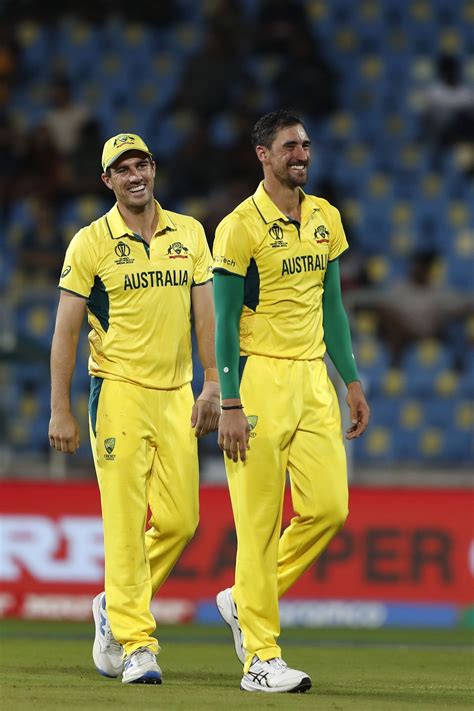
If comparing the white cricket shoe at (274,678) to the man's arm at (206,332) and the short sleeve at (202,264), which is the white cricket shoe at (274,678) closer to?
the man's arm at (206,332)

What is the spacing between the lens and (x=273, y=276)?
6.50m

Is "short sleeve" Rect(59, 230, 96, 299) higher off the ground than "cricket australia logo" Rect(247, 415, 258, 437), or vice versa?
"short sleeve" Rect(59, 230, 96, 299)

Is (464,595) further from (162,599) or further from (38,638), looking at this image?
(38,638)

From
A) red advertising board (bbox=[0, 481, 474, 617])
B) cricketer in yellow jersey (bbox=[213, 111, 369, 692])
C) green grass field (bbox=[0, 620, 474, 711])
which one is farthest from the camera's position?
red advertising board (bbox=[0, 481, 474, 617])

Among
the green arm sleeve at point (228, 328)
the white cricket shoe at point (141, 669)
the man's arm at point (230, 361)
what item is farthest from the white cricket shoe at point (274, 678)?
the green arm sleeve at point (228, 328)

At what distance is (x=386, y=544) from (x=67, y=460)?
255 cm

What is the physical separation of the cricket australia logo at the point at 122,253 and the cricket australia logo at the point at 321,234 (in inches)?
32.3

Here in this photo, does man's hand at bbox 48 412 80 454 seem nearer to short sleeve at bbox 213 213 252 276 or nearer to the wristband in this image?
the wristband

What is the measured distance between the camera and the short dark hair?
21.3 ft

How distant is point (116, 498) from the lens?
6652 mm

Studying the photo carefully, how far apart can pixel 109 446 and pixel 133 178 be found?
119 centimetres

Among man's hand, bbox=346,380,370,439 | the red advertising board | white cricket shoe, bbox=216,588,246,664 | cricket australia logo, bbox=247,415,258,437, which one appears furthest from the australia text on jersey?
the red advertising board

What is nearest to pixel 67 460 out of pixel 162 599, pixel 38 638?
pixel 162 599

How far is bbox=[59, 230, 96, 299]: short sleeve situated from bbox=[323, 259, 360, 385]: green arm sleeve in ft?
3.40
